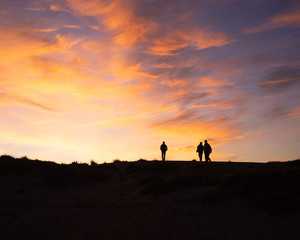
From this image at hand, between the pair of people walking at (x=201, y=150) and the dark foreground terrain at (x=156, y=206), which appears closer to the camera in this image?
the dark foreground terrain at (x=156, y=206)

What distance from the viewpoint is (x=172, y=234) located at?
13.9 metres

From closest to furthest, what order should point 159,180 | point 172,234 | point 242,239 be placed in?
1. point 242,239
2. point 172,234
3. point 159,180

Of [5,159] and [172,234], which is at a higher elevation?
[5,159]

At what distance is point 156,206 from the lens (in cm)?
1762

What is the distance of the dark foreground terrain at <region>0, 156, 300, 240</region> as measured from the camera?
13.9 m

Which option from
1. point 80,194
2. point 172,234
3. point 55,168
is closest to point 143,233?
point 172,234

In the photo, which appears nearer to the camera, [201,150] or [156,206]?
[156,206]

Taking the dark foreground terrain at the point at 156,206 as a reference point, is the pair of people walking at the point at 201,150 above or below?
above

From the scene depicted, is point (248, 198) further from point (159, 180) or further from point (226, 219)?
point (159, 180)

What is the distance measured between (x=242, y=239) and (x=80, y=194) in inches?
561

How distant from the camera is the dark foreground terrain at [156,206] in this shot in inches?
547

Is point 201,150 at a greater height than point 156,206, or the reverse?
point 201,150

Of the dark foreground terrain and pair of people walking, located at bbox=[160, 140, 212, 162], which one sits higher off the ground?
pair of people walking, located at bbox=[160, 140, 212, 162]

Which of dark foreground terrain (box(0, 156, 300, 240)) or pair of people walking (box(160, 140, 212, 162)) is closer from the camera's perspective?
dark foreground terrain (box(0, 156, 300, 240))
